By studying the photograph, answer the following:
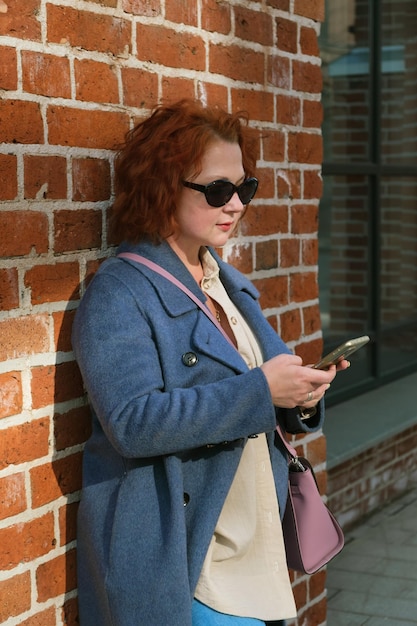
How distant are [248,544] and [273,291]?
1.03 meters

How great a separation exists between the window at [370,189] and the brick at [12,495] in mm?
3388

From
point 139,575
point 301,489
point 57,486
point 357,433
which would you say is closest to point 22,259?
point 57,486

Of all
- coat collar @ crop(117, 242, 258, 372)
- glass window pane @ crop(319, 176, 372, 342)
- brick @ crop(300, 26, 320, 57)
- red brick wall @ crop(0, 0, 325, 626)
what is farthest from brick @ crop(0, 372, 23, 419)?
glass window pane @ crop(319, 176, 372, 342)

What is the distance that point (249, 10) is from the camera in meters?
3.03

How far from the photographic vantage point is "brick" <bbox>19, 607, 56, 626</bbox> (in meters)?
2.35

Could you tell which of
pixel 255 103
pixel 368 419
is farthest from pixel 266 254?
pixel 368 419

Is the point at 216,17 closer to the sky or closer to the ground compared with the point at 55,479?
closer to the sky

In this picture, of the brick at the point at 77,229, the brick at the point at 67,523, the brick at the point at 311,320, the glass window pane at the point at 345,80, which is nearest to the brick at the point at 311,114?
the brick at the point at 311,320

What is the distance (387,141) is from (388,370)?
4.51ft

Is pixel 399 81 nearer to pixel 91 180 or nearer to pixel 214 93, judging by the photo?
pixel 214 93

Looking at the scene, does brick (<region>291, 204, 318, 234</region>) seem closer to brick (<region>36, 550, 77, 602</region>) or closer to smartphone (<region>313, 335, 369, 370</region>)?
smartphone (<region>313, 335, 369, 370</region>)

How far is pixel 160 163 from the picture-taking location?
232 centimetres

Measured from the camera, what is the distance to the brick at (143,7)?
2514 mm

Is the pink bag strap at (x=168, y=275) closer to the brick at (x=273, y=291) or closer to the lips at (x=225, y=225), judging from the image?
the lips at (x=225, y=225)
